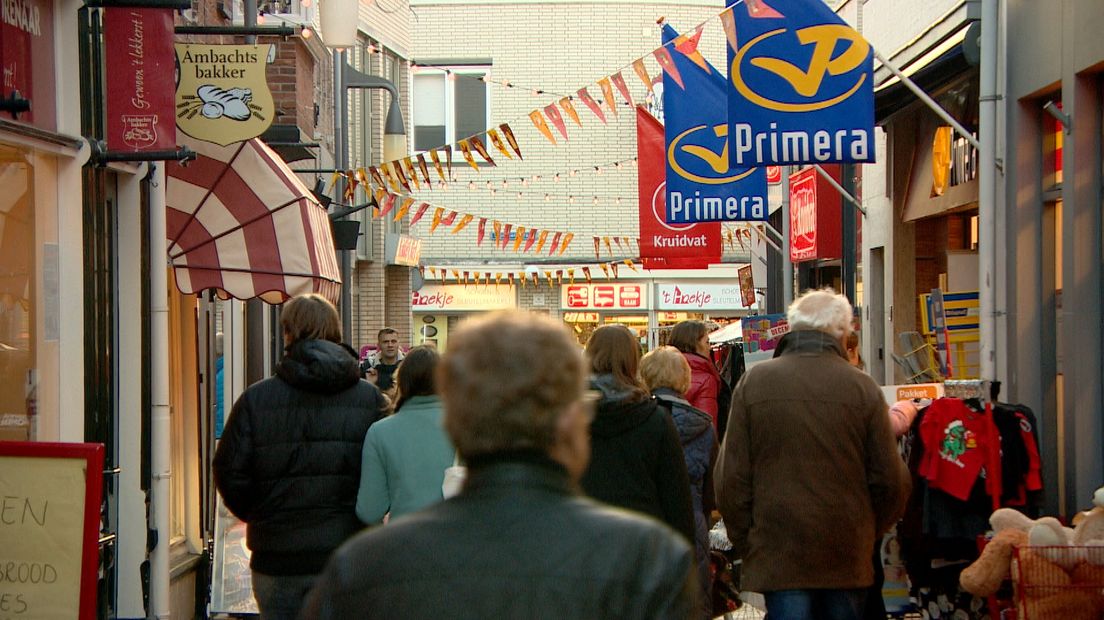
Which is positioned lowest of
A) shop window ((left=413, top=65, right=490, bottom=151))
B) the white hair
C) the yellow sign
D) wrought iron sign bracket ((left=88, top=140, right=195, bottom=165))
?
the yellow sign

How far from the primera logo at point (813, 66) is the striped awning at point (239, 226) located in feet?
10.1

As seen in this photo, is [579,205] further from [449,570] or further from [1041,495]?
[449,570]

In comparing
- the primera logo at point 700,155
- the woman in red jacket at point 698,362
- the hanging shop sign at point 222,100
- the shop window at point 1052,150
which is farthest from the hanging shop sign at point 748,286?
the hanging shop sign at point 222,100

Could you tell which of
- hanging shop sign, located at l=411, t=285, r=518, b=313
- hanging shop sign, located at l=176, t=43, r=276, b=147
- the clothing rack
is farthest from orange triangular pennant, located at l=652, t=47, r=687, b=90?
hanging shop sign, located at l=411, t=285, r=518, b=313

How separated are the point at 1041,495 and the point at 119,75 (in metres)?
5.13

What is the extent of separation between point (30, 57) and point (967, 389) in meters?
4.97

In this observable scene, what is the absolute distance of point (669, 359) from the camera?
675 cm

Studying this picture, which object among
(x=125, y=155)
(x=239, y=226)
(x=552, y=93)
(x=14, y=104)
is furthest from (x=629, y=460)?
(x=552, y=93)

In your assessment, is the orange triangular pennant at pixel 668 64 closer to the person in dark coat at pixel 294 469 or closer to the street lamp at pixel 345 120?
the street lamp at pixel 345 120

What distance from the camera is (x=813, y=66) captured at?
9.28 meters

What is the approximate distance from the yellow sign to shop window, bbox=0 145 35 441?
915mm

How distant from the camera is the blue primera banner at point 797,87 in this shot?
9133mm

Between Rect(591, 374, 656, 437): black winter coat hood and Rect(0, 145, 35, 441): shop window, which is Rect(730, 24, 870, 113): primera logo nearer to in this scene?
Rect(591, 374, 656, 437): black winter coat hood

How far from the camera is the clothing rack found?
7.54m
